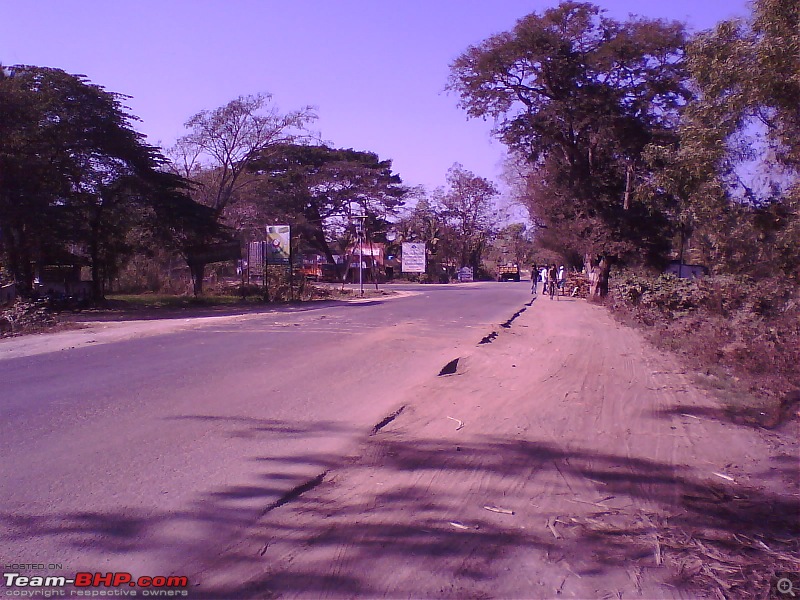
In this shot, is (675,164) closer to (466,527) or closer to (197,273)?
(466,527)

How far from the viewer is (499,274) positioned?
86875 mm

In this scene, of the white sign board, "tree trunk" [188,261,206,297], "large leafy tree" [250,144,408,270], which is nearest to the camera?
"tree trunk" [188,261,206,297]

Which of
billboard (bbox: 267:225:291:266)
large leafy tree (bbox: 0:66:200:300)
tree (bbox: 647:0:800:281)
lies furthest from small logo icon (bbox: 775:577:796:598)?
billboard (bbox: 267:225:291:266)

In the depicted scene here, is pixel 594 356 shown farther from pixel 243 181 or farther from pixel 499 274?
pixel 499 274

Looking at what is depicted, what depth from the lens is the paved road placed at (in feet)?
16.4

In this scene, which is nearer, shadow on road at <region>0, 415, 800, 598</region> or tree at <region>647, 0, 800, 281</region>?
shadow on road at <region>0, 415, 800, 598</region>

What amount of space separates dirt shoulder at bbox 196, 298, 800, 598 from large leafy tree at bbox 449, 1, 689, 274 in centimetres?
2238

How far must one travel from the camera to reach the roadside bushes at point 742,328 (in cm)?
1120

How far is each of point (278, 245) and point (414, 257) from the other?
37472 mm

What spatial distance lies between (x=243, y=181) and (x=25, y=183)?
24.1 meters

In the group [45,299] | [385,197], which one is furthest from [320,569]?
[385,197]

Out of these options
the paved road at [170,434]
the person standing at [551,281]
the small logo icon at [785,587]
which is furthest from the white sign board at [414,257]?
the small logo icon at [785,587]

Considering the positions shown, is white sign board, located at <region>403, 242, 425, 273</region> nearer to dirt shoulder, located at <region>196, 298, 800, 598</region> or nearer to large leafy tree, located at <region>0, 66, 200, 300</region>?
large leafy tree, located at <region>0, 66, 200, 300</region>

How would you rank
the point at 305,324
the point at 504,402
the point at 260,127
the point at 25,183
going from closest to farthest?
the point at 504,402 → the point at 305,324 → the point at 25,183 → the point at 260,127
